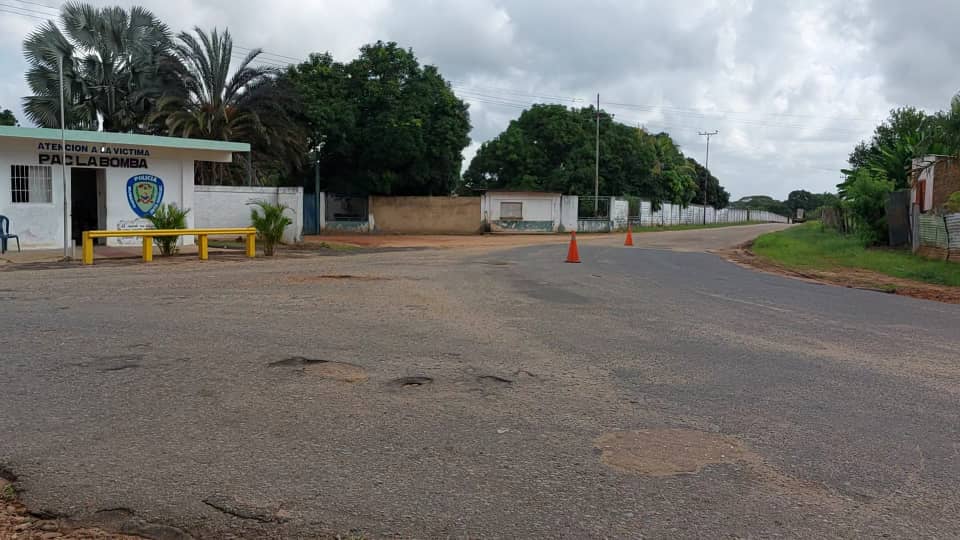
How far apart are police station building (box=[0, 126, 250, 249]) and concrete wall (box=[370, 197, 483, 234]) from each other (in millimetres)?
17947

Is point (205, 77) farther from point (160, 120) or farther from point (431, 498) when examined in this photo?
point (431, 498)

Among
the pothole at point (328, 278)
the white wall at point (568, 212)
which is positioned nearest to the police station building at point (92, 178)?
the pothole at point (328, 278)

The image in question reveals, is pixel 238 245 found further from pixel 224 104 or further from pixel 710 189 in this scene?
pixel 710 189

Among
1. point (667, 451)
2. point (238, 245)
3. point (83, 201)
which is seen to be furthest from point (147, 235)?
point (667, 451)

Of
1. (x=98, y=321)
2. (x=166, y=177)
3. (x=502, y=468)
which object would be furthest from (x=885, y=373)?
(x=166, y=177)

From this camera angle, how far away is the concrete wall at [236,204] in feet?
79.0

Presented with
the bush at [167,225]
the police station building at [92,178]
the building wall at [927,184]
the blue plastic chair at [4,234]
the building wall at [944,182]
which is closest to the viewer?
the bush at [167,225]

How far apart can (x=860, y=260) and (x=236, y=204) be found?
19.1 metres

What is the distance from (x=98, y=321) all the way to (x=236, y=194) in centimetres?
1694

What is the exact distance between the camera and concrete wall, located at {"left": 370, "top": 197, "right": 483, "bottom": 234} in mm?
41781

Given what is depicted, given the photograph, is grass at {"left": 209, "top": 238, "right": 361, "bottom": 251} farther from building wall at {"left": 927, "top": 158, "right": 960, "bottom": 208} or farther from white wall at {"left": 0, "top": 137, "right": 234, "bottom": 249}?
building wall at {"left": 927, "top": 158, "right": 960, "bottom": 208}

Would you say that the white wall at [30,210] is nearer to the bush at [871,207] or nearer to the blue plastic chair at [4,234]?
the blue plastic chair at [4,234]

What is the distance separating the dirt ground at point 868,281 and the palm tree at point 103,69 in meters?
23.2

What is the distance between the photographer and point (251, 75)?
30.7 metres
